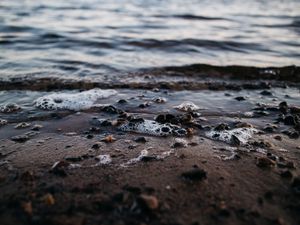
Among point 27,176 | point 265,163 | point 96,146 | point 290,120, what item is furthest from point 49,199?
point 290,120

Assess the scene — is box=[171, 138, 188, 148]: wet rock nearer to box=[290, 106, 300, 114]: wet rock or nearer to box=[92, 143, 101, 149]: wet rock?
box=[92, 143, 101, 149]: wet rock

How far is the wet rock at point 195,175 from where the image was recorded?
265cm

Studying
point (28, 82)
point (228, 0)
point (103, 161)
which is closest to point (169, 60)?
point (28, 82)

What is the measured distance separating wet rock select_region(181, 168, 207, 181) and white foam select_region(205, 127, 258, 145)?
0.84 meters

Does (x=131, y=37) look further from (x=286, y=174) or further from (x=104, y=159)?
(x=286, y=174)

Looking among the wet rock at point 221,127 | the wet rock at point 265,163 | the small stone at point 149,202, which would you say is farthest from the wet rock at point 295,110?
the small stone at point 149,202

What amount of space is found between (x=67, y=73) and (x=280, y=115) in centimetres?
342

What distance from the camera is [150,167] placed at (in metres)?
2.85

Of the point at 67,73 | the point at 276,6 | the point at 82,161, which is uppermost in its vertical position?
the point at 276,6

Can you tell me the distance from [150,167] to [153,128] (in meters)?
0.90

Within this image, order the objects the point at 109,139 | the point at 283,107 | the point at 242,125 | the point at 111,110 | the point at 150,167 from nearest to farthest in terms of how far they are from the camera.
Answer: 1. the point at 150,167
2. the point at 109,139
3. the point at 242,125
4. the point at 111,110
5. the point at 283,107

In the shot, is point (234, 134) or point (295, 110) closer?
point (234, 134)

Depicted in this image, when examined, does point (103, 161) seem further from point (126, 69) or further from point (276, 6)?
point (276, 6)

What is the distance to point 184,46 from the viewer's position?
25.9 ft
